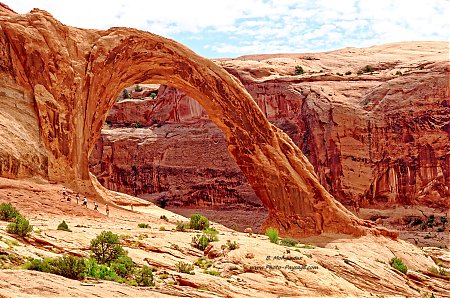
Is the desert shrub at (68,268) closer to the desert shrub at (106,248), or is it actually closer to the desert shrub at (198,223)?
the desert shrub at (106,248)

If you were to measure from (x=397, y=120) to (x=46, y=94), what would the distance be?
31.7 metres

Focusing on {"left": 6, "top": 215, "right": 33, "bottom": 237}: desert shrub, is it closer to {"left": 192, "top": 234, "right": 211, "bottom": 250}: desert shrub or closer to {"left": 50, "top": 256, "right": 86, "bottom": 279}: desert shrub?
{"left": 50, "top": 256, "right": 86, "bottom": 279}: desert shrub

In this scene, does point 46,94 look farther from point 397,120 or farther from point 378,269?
point 397,120

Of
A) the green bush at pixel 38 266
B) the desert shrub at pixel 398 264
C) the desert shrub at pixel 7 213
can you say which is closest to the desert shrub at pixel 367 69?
the desert shrub at pixel 398 264

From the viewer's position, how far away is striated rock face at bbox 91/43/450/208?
4431cm

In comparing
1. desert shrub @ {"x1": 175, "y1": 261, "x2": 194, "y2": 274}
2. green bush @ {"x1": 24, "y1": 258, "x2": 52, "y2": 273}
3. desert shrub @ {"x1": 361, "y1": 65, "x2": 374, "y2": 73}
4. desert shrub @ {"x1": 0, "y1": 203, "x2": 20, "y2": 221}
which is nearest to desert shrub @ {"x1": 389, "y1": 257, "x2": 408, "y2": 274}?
desert shrub @ {"x1": 175, "y1": 261, "x2": 194, "y2": 274}

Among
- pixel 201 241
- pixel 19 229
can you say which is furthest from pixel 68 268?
pixel 201 241

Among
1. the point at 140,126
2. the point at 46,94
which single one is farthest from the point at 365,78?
the point at 46,94

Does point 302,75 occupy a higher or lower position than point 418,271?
higher

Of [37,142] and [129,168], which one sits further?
[129,168]

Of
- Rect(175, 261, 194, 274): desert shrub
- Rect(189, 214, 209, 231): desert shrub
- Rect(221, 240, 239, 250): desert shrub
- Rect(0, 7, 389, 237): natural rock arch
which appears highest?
Answer: Rect(0, 7, 389, 237): natural rock arch

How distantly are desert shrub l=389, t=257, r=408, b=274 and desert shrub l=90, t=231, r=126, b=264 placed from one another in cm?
1359

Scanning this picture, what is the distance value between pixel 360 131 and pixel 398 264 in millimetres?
24736

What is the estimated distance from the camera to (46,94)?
931 inches
